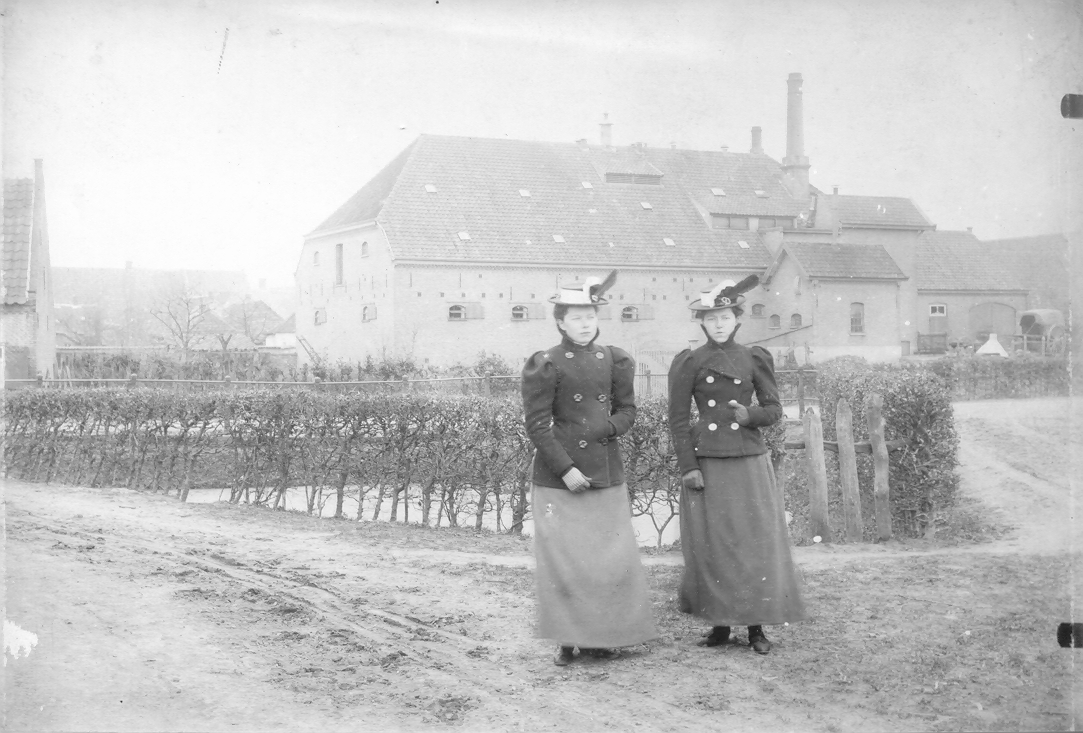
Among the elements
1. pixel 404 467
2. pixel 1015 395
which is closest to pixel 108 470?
pixel 404 467

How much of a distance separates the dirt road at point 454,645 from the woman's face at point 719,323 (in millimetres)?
1931

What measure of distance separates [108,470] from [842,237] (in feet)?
34.7

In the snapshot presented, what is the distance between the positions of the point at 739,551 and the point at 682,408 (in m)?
0.95

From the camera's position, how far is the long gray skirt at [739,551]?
5.57 meters

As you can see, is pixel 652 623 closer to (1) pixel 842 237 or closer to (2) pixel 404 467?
(2) pixel 404 467

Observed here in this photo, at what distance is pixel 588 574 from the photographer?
5375 millimetres

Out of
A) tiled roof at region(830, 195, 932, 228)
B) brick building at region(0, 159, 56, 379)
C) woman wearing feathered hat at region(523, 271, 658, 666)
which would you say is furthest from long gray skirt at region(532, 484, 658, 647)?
tiled roof at region(830, 195, 932, 228)

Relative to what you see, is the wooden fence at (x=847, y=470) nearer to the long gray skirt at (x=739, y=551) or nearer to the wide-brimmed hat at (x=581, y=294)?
the long gray skirt at (x=739, y=551)

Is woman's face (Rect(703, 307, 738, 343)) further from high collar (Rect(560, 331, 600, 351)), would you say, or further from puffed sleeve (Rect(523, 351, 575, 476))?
puffed sleeve (Rect(523, 351, 575, 476))

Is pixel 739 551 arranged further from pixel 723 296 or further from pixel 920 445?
pixel 920 445

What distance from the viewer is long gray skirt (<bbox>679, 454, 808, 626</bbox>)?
18.3 ft

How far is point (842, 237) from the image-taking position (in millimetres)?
12828

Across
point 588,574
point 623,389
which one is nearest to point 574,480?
point 588,574

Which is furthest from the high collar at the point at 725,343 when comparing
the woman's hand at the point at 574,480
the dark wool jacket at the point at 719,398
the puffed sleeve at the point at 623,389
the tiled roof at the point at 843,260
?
the tiled roof at the point at 843,260
